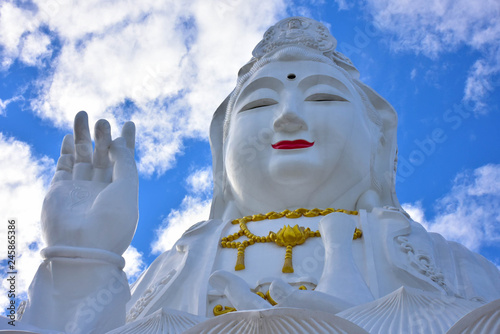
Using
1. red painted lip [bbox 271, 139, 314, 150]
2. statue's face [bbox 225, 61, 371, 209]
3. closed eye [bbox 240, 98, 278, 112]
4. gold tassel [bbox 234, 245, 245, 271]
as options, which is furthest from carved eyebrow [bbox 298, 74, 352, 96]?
gold tassel [bbox 234, 245, 245, 271]

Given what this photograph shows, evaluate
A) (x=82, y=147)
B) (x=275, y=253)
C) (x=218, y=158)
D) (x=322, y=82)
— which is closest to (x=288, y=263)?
(x=275, y=253)

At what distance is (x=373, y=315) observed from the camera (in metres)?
3.20

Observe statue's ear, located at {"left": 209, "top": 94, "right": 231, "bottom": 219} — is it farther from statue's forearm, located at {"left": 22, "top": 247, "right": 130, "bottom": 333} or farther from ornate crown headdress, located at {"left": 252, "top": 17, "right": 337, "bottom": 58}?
statue's forearm, located at {"left": 22, "top": 247, "right": 130, "bottom": 333}

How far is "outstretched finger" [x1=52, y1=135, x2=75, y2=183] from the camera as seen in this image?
4.67 m

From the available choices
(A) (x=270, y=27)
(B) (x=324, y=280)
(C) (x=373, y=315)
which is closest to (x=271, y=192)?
(B) (x=324, y=280)

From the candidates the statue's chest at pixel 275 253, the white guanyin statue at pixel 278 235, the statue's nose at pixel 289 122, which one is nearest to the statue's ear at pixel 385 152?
the white guanyin statue at pixel 278 235

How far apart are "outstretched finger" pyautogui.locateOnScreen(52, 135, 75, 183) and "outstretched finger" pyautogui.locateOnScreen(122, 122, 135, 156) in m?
0.42

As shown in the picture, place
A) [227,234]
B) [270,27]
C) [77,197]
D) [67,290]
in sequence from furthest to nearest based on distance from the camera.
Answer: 1. [270,27]
2. [227,234]
3. [77,197]
4. [67,290]

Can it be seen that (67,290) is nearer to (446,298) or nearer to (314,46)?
(446,298)

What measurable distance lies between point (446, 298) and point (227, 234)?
2.34 m

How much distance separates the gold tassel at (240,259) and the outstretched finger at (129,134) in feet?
3.59

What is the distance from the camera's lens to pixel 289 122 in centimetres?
554

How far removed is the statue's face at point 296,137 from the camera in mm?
5543

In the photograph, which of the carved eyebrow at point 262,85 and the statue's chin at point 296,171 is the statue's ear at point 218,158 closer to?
the carved eyebrow at point 262,85
